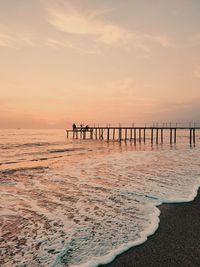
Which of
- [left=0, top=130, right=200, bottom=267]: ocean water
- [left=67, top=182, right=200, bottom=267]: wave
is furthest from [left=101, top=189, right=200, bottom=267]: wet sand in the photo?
[left=0, top=130, right=200, bottom=267]: ocean water

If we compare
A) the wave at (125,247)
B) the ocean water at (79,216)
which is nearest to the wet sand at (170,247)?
the wave at (125,247)

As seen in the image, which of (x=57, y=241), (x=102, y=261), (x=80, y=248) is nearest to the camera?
(x=102, y=261)

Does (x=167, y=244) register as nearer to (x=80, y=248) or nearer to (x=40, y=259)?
(x=80, y=248)

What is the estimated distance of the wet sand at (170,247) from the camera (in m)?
4.20

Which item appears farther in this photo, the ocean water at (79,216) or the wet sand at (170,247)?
the ocean water at (79,216)

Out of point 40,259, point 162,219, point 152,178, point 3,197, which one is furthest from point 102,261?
point 152,178

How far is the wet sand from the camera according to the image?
13.8 feet

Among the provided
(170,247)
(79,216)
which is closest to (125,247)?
(170,247)

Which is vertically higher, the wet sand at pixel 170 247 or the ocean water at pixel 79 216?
the wet sand at pixel 170 247

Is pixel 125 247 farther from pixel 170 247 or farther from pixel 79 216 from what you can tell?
pixel 79 216

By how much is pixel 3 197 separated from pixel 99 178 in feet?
15.9

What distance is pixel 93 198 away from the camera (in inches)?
348

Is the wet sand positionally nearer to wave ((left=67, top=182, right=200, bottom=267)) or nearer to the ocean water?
wave ((left=67, top=182, right=200, bottom=267))

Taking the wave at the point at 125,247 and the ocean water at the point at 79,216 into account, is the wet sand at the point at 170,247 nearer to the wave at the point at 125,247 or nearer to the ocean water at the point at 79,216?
the wave at the point at 125,247
